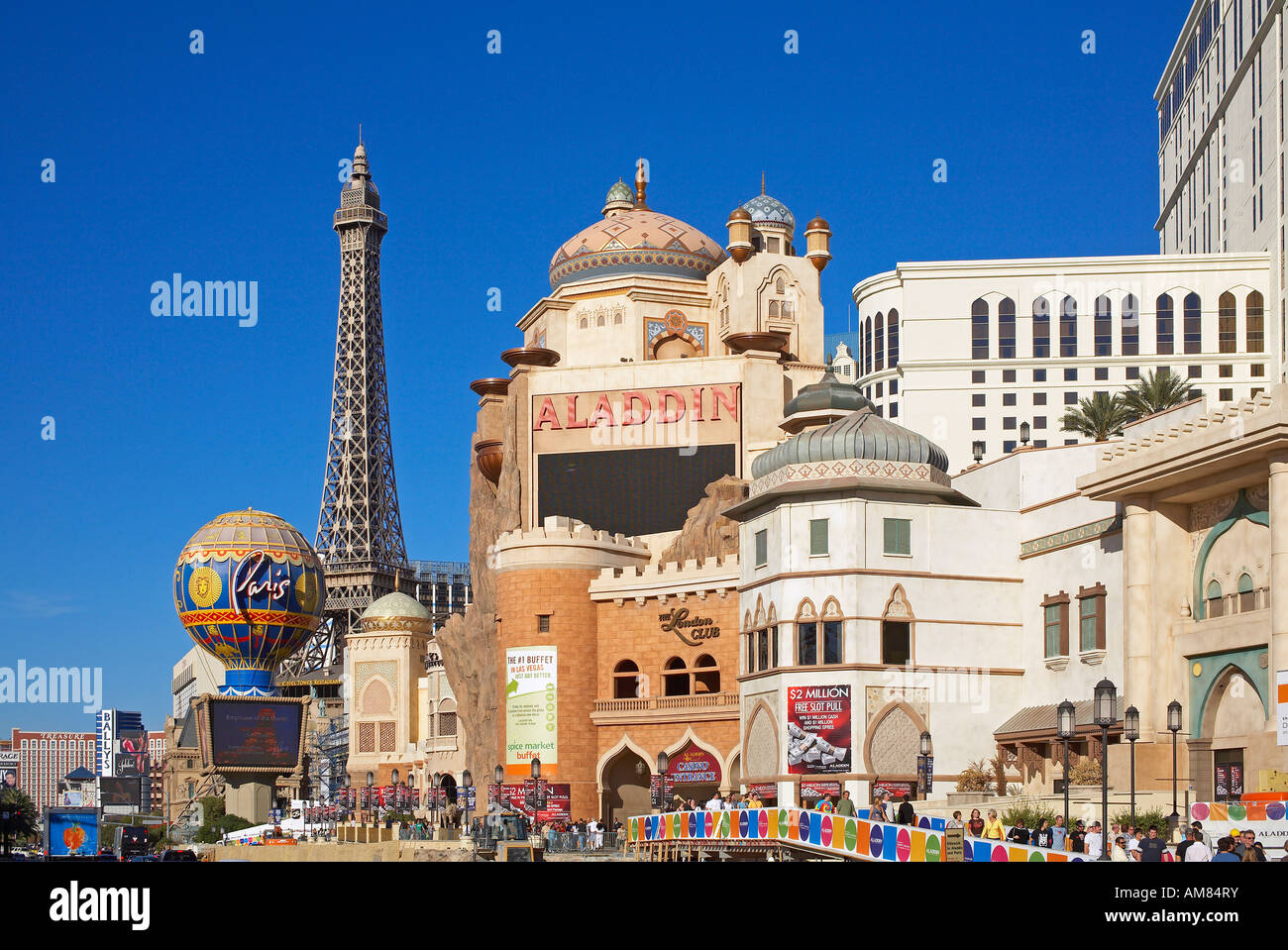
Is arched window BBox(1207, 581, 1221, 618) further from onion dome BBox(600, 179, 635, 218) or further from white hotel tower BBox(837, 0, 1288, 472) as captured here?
onion dome BBox(600, 179, 635, 218)

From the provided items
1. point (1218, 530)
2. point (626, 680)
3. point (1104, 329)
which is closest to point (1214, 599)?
Answer: point (1218, 530)

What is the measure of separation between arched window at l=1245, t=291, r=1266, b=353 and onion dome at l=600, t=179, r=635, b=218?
3291cm

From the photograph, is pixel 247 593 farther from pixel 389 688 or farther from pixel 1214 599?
pixel 1214 599

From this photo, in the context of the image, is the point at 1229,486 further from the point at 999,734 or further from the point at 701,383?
the point at 701,383

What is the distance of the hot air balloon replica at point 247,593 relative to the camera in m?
97.6

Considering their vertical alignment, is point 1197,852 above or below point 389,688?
above

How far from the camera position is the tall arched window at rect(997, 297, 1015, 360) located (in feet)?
310

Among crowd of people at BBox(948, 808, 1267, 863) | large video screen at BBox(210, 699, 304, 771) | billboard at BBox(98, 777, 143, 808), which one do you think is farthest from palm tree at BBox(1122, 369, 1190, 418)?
billboard at BBox(98, 777, 143, 808)

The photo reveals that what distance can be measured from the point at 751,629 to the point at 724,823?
14.5 m

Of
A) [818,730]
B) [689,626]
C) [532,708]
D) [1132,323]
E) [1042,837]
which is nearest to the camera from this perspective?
[1042,837]

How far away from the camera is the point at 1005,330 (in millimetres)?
94688

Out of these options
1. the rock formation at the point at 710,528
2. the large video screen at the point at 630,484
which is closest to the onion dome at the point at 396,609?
the large video screen at the point at 630,484

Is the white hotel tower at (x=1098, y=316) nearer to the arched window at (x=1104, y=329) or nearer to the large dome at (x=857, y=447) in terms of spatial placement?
the arched window at (x=1104, y=329)

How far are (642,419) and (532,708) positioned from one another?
15.7 metres
